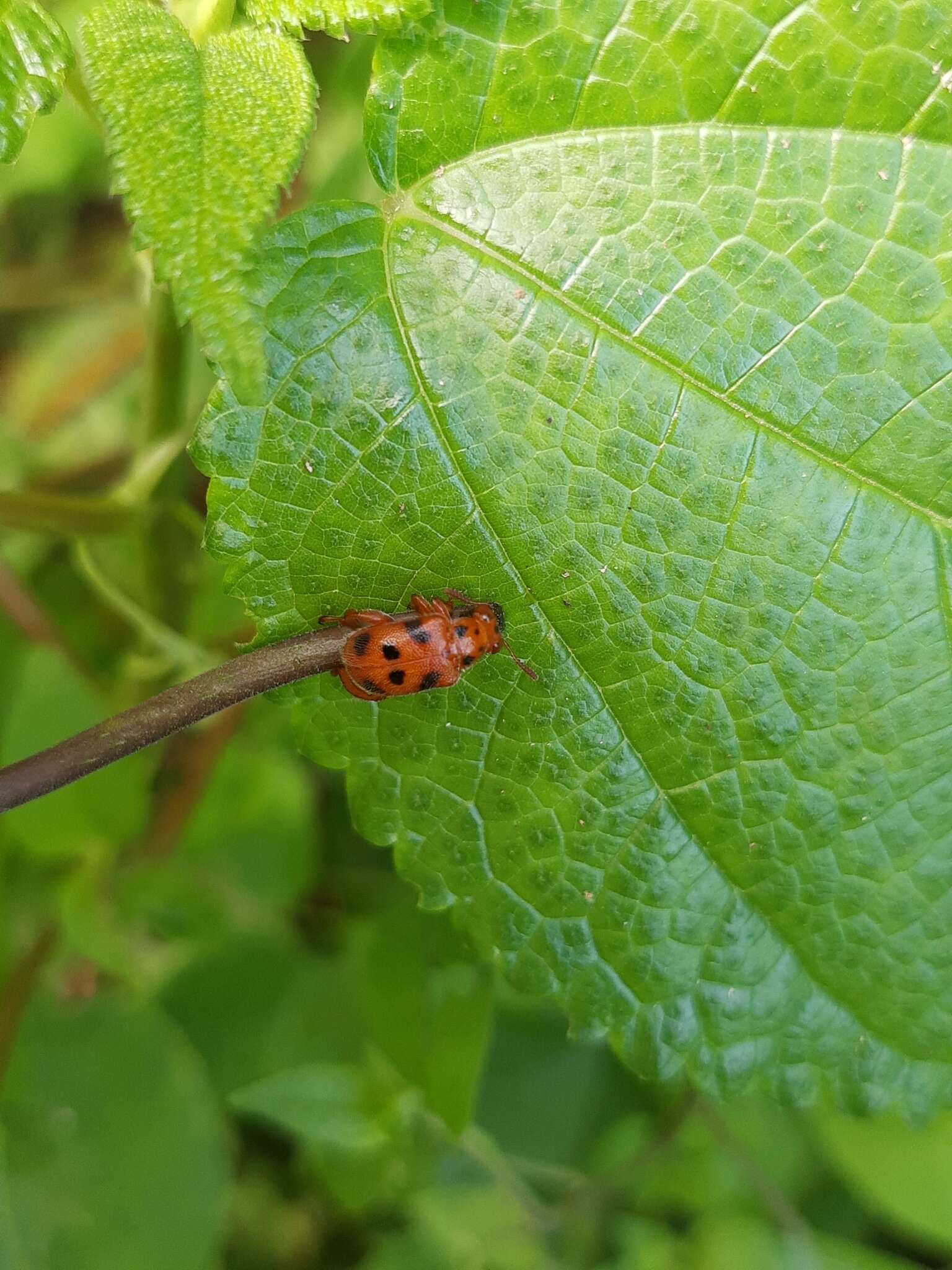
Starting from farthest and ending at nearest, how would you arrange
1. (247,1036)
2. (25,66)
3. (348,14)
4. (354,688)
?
(247,1036) < (354,688) < (348,14) < (25,66)

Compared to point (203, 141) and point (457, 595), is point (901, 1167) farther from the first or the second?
point (203, 141)

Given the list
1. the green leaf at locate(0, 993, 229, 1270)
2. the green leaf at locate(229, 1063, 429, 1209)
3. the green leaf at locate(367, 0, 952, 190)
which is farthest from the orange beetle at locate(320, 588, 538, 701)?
the green leaf at locate(0, 993, 229, 1270)

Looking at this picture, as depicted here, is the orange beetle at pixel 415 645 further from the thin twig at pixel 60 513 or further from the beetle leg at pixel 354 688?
the thin twig at pixel 60 513

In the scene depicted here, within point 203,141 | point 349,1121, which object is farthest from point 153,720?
point 349,1121

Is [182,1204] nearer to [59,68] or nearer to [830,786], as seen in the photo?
[830,786]

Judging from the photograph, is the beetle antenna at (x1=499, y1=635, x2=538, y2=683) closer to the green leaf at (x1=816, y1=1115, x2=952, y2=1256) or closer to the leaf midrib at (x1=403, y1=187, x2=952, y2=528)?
the leaf midrib at (x1=403, y1=187, x2=952, y2=528)
